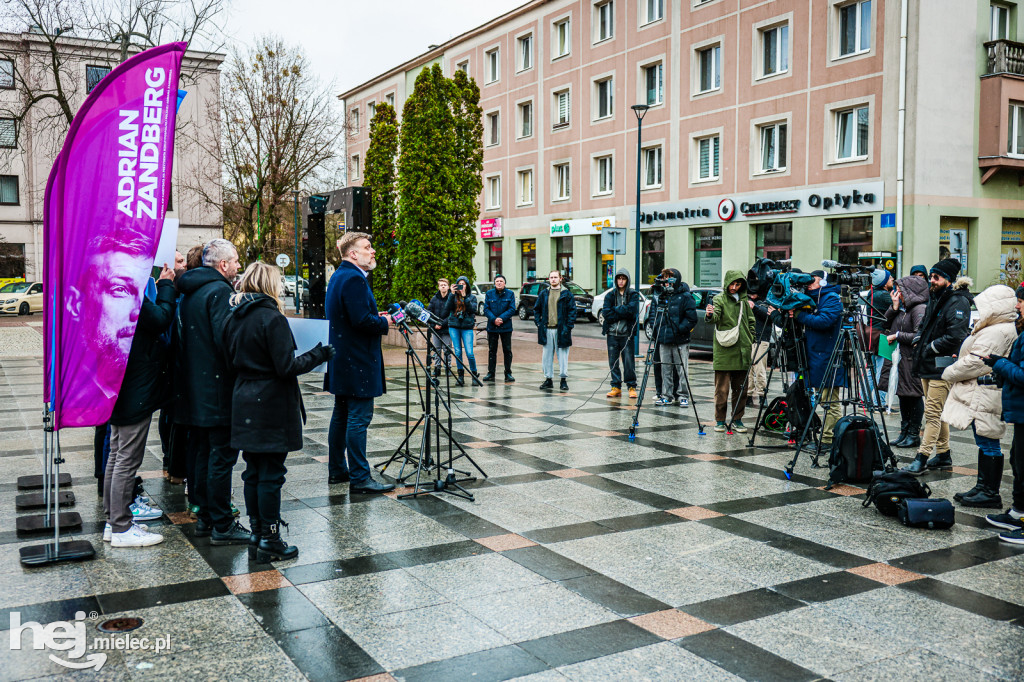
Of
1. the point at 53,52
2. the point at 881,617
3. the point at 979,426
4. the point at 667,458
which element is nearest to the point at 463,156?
the point at 53,52

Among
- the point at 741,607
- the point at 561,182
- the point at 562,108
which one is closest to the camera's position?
the point at 741,607

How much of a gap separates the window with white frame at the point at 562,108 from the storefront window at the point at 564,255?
502cm

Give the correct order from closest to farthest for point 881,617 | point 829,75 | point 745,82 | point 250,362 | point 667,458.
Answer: point 881,617
point 250,362
point 667,458
point 829,75
point 745,82

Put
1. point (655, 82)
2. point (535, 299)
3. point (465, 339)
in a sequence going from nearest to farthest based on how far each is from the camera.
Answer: point (465, 339) < point (535, 299) < point (655, 82)

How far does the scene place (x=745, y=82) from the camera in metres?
28.2

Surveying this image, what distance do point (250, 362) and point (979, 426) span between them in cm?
545

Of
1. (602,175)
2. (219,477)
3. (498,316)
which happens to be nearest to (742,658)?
(219,477)

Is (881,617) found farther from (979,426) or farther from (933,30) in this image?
(933,30)

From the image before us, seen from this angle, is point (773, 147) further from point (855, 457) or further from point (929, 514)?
point (929, 514)

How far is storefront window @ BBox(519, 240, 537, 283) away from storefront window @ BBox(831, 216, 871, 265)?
1599 cm

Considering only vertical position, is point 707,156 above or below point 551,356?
above

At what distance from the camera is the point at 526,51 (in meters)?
39.2

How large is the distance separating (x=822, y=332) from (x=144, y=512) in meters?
6.31
